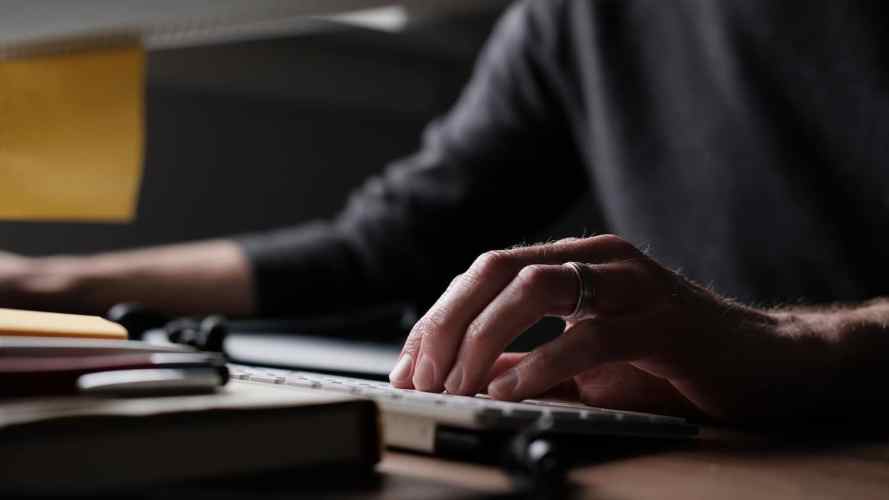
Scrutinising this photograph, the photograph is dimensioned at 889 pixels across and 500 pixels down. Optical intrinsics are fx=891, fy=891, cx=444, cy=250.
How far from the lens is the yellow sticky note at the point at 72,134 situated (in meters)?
0.58

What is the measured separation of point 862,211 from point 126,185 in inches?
26.0

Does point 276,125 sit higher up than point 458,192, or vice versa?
point 276,125

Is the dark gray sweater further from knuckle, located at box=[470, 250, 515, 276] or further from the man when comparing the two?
knuckle, located at box=[470, 250, 515, 276]

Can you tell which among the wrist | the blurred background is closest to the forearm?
the wrist

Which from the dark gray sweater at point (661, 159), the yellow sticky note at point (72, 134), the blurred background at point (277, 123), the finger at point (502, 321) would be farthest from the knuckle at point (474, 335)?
the blurred background at point (277, 123)

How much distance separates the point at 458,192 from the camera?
1140 millimetres

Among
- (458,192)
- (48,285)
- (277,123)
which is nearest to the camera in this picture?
(48,285)

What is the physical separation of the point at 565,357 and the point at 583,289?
0.04m

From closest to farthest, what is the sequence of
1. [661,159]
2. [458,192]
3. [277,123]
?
[661,159]
[458,192]
[277,123]

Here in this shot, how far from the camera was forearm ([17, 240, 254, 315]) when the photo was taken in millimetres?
877

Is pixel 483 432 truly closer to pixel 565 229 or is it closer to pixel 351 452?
pixel 351 452

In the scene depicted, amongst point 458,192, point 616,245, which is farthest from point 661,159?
point 616,245

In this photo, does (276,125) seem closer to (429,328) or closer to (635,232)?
(635,232)

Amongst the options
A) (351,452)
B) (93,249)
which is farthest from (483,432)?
(93,249)
